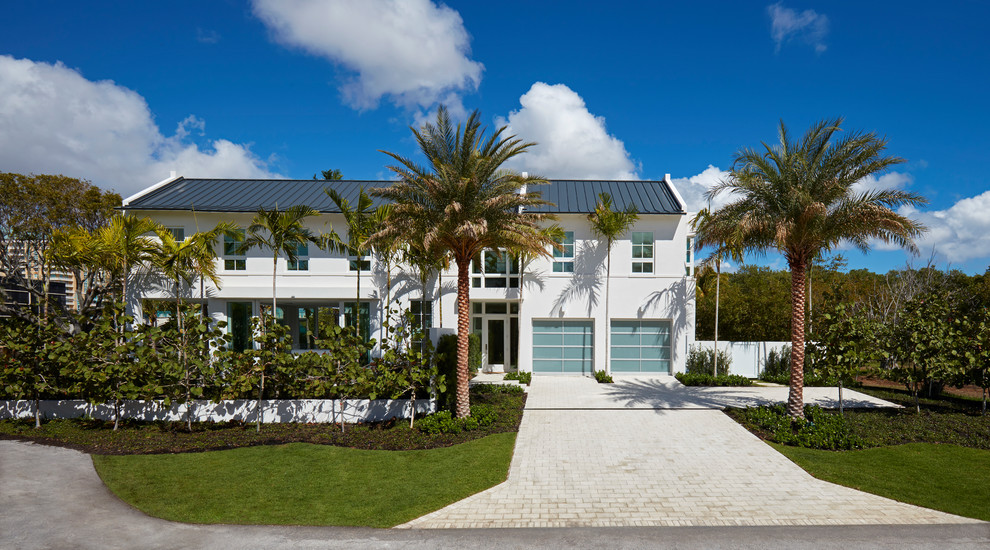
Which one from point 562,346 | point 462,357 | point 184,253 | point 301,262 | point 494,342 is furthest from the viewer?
point 494,342

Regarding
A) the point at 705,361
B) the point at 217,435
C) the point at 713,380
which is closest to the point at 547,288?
the point at 705,361

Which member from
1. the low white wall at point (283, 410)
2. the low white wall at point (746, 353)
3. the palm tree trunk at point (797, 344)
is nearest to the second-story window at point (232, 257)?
the low white wall at point (283, 410)

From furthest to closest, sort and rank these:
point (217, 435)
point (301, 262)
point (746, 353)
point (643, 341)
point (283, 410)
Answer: point (643, 341)
point (301, 262)
point (746, 353)
point (283, 410)
point (217, 435)

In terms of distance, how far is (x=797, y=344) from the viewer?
41.2 ft

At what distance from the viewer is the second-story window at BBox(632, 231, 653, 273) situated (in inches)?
824

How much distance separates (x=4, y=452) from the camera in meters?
10.7

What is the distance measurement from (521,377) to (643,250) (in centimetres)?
740

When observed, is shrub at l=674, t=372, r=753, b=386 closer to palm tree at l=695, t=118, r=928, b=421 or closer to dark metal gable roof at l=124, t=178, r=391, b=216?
palm tree at l=695, t=118, r=928, b=421

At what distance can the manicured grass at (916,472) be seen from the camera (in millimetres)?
8094

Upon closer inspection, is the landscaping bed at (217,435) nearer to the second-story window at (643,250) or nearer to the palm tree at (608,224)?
the palm tree at (608,224)

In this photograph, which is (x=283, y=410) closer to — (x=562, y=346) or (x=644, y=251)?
(x=562, y=346)

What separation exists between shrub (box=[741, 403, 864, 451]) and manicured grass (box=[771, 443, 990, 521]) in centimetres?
28

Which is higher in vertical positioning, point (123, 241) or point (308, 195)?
point (308, 195)

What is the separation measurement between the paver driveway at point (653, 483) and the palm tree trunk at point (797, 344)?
151 cm
